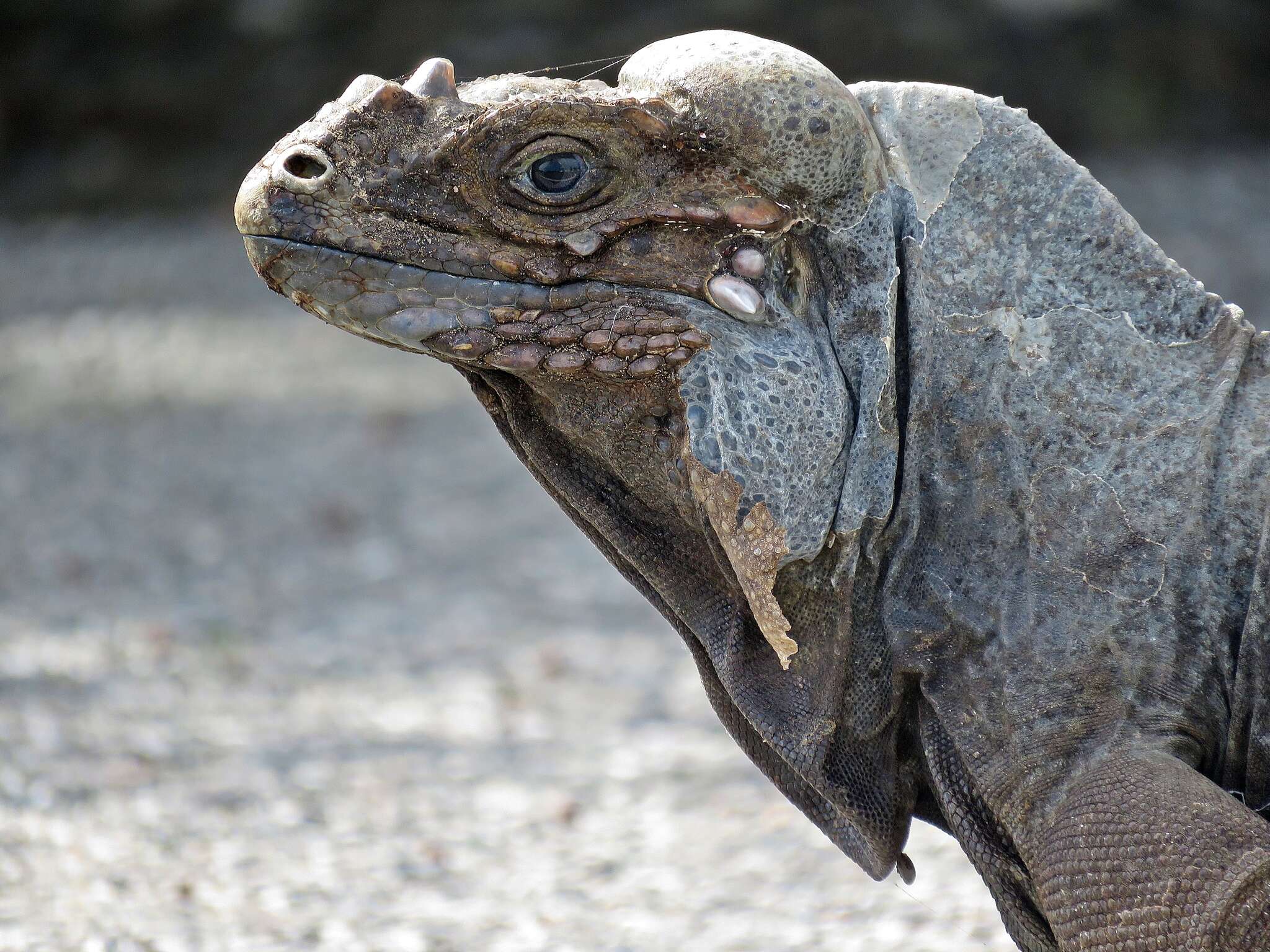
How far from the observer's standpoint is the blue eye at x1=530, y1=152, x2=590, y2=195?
240 cm

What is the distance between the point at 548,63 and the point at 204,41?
4.18m

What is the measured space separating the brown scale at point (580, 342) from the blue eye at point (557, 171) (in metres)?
0.21

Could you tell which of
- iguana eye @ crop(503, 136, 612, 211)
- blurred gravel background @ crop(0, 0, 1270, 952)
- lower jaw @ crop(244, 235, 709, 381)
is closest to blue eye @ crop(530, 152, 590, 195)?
iguana eye @ crop(503, 136, 612, 211)

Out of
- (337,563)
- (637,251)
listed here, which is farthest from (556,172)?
(337,563)

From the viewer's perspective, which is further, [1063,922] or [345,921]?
[345,921]

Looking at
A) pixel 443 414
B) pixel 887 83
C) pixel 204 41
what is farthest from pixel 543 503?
pixel 204 41

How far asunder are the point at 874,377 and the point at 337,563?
19.7 ft

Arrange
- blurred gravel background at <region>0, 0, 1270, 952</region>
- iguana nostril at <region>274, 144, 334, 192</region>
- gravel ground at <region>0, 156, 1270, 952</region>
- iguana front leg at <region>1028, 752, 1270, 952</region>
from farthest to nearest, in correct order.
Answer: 1. blurred gravel background at <region>0, 0, 1270, 952</region>
2. gravel ground at <region>0, 156, 1270, 952</region>
3. iguana nostril at <region>274, 144, 334, 192</region>
4. iguana front leg at <region>1028, 752, 1270, 952</region>

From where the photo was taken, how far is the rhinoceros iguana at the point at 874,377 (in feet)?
7.85

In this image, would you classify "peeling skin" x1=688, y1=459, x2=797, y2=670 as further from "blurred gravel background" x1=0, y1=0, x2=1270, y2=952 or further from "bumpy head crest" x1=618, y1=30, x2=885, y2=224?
"blurred gravel background" x1=0, y1=0, x2=1270, y2=952

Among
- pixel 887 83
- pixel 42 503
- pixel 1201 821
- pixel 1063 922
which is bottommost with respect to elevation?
pixel 42 503

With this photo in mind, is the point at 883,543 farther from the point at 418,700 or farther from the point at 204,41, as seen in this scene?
the point at 204,41

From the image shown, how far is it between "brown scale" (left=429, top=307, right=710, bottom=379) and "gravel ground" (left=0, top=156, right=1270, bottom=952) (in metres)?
1.62

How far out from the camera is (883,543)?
253 centimetres
